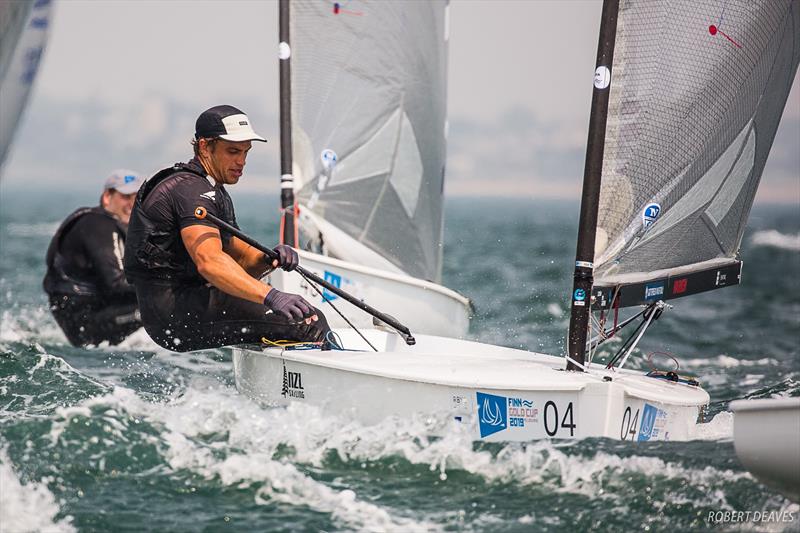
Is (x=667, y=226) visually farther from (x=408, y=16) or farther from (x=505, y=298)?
(x=505, y=298)

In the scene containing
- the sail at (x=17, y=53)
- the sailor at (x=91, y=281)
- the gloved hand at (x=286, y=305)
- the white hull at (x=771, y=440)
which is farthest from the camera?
the sailor at (x=91, y=281)

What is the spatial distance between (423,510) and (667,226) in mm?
2113

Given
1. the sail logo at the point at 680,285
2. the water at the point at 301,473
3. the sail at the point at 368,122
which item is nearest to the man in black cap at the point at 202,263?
the water at the point at 301,473

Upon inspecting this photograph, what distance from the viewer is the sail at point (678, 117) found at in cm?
497

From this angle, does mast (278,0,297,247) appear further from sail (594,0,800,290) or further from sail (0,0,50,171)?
sail (594,0,800,290)

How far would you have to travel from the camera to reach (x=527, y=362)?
5.23 metres

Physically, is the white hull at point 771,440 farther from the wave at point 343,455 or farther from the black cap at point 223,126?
the black cap at point 223,126

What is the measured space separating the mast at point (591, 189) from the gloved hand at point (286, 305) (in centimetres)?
127

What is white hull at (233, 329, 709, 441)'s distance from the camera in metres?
4.48

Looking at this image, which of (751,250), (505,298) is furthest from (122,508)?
(751,250)

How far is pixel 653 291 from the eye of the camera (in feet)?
17.1

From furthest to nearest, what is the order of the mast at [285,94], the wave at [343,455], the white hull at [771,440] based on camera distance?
the mast at [285,94]
the wave at [343,455]
the white hull at [771,440]

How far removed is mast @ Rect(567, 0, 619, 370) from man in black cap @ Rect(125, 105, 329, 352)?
1281mm

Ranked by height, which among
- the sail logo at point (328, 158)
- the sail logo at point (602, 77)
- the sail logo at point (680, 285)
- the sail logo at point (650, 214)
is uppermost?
the sail logo at point (602, 77)
